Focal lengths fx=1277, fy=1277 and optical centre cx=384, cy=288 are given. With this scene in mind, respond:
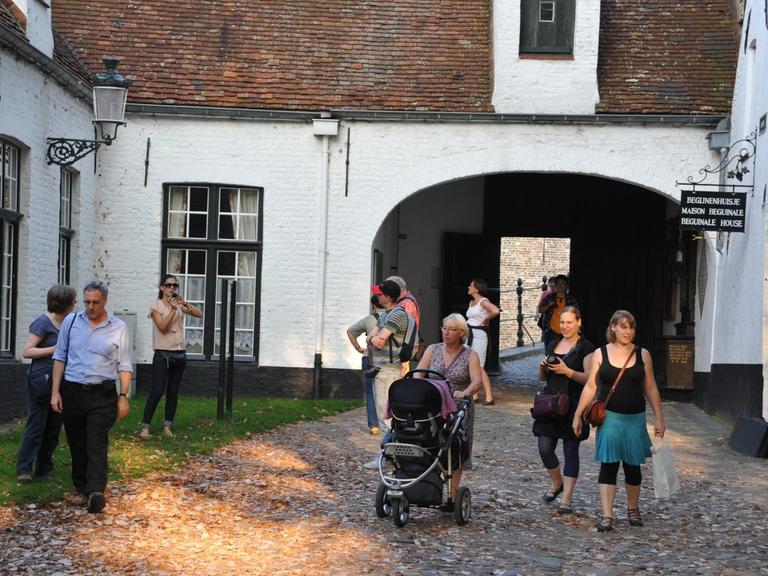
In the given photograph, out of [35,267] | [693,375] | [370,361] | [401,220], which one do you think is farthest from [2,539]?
[401,220]

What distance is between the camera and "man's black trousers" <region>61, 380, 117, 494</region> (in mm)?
8539

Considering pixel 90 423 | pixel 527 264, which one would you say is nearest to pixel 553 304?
pixel 90 423

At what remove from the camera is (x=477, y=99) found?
17984 millimetres

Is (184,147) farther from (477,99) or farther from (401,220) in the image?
(401,220)

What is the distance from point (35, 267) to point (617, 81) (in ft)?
27.8

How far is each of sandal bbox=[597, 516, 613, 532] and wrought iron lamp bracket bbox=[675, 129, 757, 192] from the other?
23.9ft

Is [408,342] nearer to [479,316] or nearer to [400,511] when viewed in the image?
[400,511]

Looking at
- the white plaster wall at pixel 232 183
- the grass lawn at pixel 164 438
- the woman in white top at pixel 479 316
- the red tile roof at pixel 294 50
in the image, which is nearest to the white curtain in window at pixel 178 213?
the white plaster wall at pixel 232 183

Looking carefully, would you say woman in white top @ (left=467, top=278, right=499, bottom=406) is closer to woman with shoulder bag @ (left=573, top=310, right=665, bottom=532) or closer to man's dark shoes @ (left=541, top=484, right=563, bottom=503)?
man's dark shoes @ (left=541, top=484, right=563, bottom=503)

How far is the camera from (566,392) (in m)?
9.29

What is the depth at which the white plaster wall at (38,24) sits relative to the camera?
589 inches

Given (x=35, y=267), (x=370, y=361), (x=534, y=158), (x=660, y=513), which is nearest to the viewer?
(x=660, y=513)

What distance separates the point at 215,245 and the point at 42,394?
9004mm

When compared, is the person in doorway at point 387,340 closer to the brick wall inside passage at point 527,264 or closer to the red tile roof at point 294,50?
the red tile roof at point 294,50
